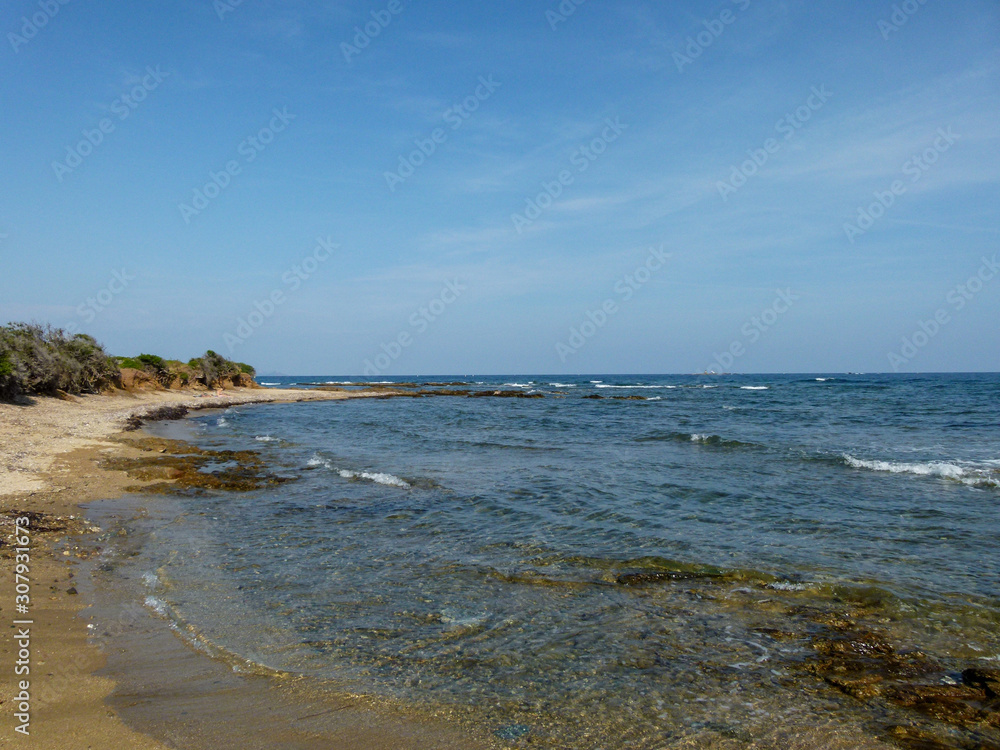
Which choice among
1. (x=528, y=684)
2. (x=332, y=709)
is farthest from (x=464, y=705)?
(x=332, y=709)

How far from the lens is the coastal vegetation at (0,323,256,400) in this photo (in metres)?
23.5

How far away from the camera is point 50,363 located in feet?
88.8

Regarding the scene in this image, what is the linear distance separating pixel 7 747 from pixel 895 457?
21720mm

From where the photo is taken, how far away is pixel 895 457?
1833cm

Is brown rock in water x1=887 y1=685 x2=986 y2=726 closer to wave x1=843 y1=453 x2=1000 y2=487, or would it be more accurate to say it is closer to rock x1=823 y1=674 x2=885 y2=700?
rock x1=823 y1=674 x2=885 y2=700

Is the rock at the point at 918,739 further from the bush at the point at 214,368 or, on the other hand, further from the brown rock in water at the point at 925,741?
the bush at the point at 214,368

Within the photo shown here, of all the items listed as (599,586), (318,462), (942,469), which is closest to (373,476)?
(318,462)

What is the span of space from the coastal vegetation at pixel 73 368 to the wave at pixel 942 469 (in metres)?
30.6

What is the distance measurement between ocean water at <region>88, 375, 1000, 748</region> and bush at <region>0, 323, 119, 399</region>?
49.5 feet

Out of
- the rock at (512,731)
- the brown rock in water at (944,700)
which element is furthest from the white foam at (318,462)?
the brown rock in water at (944,700)

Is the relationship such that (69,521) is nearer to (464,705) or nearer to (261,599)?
(261,599)

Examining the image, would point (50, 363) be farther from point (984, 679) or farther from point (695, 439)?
point (984, 679)

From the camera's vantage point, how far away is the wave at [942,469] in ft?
47.1

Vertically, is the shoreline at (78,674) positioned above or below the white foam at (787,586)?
above
